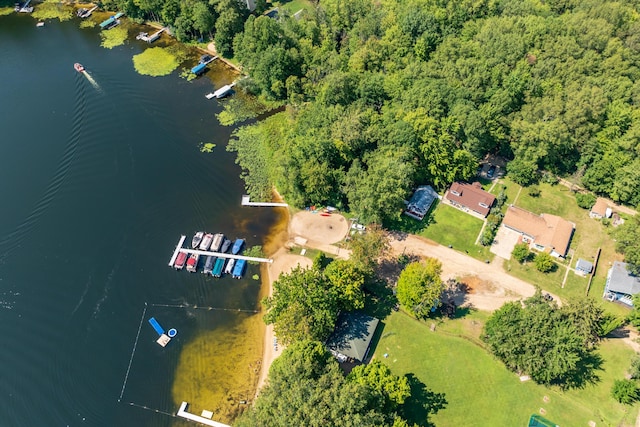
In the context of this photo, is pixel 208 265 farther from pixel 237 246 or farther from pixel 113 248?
pixel 113 248

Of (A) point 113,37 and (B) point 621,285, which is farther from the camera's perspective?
(A) point 113,37

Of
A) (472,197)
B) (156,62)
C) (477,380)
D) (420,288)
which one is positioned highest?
(156,62)

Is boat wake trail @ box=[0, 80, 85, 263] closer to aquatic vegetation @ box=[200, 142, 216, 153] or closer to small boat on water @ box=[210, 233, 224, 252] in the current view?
aquatic vegetation @ box=[200, 142, 216, 153]

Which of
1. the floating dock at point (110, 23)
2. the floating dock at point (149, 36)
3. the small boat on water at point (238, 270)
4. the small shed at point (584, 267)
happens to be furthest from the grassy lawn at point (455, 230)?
the floating dock at point (110, 23)

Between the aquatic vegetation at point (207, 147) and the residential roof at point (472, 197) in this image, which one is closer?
the residential roof at point (472, 197)

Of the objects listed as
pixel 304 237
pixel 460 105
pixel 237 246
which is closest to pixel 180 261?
pixel 237 246

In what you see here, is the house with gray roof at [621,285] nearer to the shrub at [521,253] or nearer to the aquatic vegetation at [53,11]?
the shrub at [521,253]

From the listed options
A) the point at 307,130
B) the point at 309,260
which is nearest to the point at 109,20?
the point at 307,130

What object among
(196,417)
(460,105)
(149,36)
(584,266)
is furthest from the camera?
(149,36)
